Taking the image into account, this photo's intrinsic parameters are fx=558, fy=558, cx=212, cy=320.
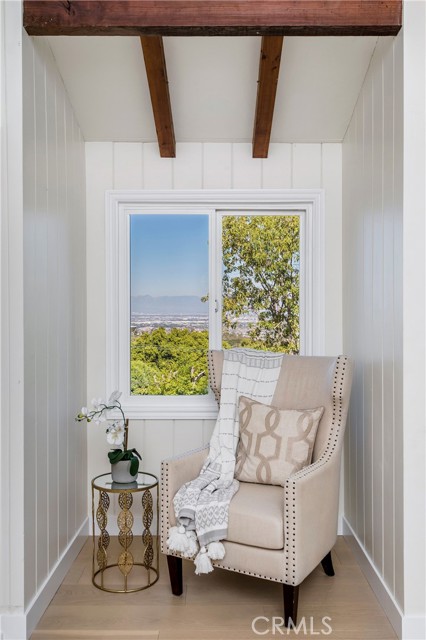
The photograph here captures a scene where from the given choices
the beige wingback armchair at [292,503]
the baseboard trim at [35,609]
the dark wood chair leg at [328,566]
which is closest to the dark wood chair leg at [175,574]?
the beige wingback armchair at [292,503]

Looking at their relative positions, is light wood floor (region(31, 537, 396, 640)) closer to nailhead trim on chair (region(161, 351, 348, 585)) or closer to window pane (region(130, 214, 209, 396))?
nailhead trim on chair (region(161, 351, 348, 585))

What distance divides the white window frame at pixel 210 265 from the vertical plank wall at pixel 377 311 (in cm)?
21

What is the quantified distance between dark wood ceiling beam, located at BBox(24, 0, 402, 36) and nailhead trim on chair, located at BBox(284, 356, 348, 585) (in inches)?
56.8

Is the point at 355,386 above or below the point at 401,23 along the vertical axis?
below

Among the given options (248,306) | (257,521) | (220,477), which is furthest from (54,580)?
(248,306)

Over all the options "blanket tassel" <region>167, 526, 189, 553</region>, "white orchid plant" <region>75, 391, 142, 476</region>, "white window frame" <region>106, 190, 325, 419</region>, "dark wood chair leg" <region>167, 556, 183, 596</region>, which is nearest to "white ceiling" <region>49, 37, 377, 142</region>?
"white window frame" <region>106, 190, 325, 419</region>

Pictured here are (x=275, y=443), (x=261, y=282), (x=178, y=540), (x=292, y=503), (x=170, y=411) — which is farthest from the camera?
(x=261, y=282)

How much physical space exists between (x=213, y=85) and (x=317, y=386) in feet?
5.37

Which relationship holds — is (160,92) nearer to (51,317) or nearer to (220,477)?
(51,317)

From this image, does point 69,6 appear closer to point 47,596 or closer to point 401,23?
point 401,23

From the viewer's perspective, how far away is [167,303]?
3428mm

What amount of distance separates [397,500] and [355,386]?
0.83 meters

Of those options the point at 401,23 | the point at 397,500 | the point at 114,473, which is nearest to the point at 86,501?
the point at 114,473

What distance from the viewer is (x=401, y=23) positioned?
2.20m
